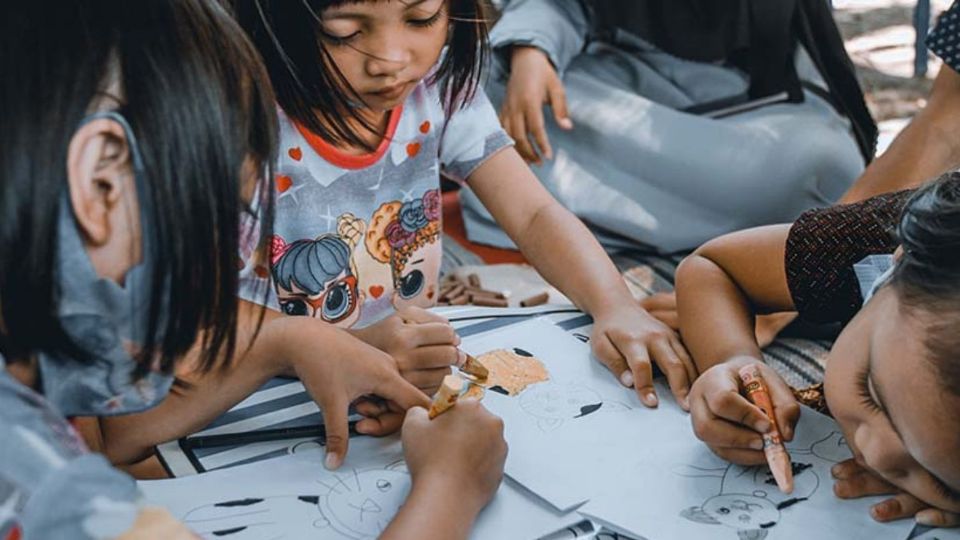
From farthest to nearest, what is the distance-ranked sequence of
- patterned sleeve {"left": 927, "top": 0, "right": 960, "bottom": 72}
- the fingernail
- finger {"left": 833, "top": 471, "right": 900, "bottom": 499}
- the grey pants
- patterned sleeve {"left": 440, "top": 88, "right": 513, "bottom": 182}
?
the grey pants < patterned sleeve {"left": 927, "top": 0, "right": 960, "bottom": 72} < patterned sleeve {"left": 440, "top": 88, "right": 513, "bottom": 182} < the fingernail < finger {"left": 833, "top": 471, "right": 900, "bottom": 499}

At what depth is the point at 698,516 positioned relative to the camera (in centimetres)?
73

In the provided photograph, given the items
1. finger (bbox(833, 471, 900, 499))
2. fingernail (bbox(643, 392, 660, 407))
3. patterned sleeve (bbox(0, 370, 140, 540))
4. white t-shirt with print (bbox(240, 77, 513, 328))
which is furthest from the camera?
white t-shirt with print (bbox(240, 77, 513, 328))

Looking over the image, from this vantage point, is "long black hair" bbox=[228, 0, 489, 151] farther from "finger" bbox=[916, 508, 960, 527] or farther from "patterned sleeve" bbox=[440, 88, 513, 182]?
"finger" bbox=[916, 508, 960, 527]

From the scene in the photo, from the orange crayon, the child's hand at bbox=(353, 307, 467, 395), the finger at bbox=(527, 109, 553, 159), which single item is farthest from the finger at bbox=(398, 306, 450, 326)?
the finger at bbox=(527, 109, 553, 159)

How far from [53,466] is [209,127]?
7.1 inches

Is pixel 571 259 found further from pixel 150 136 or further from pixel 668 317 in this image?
pixel 150 136

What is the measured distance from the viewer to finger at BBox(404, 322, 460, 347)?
0.84m

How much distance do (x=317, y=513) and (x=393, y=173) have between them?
1.36ft

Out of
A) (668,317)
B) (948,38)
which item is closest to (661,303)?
(668,317)

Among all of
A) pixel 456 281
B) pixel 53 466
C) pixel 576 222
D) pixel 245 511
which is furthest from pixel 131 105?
pixel 456 281

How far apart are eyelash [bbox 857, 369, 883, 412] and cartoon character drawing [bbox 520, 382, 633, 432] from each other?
0.19 metres

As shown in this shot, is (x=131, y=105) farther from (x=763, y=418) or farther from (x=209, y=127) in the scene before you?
(x=763, y=418)

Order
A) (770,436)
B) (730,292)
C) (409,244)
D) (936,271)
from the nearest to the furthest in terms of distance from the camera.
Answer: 1. (936,271)
2. (770,436)
3. (730,292)
4. (409,244)

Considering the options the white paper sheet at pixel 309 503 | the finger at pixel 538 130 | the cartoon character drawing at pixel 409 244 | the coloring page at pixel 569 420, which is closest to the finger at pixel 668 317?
the coloring page at pixel 569 420
